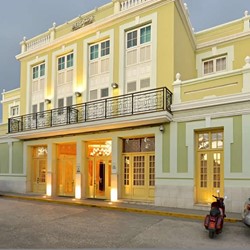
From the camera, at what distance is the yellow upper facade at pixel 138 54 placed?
1345 centimetres

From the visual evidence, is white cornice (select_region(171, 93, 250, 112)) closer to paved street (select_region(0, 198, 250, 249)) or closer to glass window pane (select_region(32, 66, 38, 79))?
paved street (select_region(0, 198, 250, 249))

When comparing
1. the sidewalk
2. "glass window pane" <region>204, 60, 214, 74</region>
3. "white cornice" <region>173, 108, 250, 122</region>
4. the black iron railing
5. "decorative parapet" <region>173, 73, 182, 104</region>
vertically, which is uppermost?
"glass window pane" <region>204, 60, 214, 74</region>

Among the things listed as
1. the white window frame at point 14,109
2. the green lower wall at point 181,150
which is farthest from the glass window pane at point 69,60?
the white window frame at point 14,109

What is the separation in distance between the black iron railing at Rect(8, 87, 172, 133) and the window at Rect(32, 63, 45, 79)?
2729 mm

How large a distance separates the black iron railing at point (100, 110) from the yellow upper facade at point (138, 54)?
511 mm

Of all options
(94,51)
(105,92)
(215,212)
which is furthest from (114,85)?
(215,212)

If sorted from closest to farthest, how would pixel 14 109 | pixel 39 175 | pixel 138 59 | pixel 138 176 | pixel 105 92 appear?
1. pixel 138 176
2. pixel 138 59
3. pixel 105 92
4. pixel 39 175
5. pixel 14 109

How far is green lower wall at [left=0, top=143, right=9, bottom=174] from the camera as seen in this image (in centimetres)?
2033

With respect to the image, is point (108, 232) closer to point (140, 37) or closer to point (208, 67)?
point (140, 37)

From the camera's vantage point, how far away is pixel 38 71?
19.3m

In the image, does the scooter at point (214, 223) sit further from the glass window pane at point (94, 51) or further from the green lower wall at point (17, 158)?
the green lower wall at point (17, 158)

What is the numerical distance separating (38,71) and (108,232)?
45.2 ft

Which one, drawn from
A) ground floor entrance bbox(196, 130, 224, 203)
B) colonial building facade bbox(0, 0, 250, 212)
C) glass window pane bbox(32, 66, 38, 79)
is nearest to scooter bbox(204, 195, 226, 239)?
colonial building facade bbox(0, 0, 250, 212)

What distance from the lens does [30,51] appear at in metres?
19.4
